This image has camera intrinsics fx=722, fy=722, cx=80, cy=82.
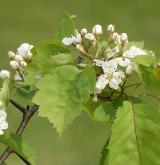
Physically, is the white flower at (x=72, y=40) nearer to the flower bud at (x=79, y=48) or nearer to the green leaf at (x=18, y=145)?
the flower bud at (x=79, y=48)

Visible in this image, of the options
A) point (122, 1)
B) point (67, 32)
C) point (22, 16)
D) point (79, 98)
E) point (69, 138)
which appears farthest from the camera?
point (122, 1)

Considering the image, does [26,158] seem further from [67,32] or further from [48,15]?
[48,15]

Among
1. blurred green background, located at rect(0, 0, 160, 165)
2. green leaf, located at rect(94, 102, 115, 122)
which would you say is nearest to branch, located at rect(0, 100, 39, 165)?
green leaf, located at rect(94, 102, 115, 122)

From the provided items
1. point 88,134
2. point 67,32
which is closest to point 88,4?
point 88,134

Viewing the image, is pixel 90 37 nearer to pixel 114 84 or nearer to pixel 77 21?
pixel 114 84

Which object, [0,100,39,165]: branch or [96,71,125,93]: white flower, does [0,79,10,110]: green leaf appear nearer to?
[0,100,39,165]: branch

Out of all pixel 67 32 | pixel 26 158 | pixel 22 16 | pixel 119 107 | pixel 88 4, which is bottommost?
pixel 26 158

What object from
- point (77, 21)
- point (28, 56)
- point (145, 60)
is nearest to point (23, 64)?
point (28, 56)
